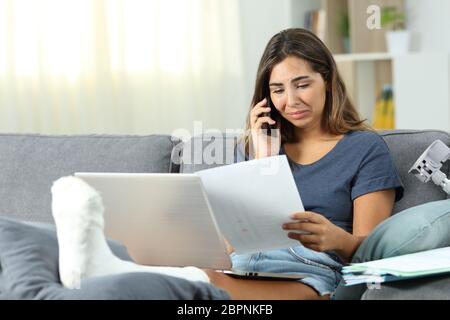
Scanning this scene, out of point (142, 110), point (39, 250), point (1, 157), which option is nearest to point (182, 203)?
point (39, 250)

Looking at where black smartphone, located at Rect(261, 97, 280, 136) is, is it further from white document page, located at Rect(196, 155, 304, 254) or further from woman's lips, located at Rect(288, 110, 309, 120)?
white document page, located at Rect(196, 155, 304, 254)

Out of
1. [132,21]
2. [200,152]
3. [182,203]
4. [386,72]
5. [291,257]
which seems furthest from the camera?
[386,72]

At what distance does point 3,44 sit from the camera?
3.24 meters

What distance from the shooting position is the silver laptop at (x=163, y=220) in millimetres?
1386

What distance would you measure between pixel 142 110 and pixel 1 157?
1.65 meters

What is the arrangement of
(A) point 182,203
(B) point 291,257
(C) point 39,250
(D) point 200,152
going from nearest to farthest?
(C) point 39,250 → (A) point 182,203 → (B) point 291,257 → (D) point 200,152

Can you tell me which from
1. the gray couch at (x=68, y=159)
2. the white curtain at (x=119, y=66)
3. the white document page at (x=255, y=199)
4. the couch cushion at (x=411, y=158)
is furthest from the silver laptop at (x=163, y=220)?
the white curtain at (x=119, y=66)

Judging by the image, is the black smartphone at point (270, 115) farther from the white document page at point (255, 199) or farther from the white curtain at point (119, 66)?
the white curtain at point (119, 66)

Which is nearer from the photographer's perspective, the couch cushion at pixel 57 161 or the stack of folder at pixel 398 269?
the stack of folder at pixel 398 269

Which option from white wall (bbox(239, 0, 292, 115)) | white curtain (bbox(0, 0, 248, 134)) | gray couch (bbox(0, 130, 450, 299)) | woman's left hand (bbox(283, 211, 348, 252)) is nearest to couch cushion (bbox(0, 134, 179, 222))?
gray couch (bbox(0, 130, 450, 299))

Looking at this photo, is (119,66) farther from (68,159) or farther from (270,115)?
(270,115)

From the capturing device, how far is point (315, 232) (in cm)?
144

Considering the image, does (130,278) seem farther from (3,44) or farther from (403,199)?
(3,44)

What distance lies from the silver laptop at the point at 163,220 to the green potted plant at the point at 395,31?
2.54 m
